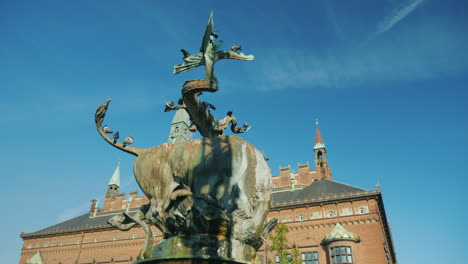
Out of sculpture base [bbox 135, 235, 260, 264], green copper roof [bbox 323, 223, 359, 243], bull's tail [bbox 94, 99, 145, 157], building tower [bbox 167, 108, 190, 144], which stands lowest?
sculpture base [bbox 135, 235, 260, 264]

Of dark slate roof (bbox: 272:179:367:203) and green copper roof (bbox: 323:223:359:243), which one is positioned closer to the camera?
green copper roof (bbox: 323:223:359:243)

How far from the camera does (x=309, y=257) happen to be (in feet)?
104

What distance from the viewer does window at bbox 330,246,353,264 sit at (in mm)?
29422

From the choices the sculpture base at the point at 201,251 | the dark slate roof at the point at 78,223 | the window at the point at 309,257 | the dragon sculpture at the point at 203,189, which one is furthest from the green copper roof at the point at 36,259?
the sculpture base at the point at 201,251

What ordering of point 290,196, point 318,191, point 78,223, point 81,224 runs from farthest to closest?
point 78,223, point 81,224, point 290,196, point 318,191

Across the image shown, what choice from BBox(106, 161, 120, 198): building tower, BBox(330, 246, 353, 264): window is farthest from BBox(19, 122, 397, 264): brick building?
BBox(106, 161, 120, 198): building tower

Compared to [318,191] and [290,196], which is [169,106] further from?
[290,196]

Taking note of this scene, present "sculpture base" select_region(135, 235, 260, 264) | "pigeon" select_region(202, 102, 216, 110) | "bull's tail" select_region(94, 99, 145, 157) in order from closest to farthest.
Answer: "sculpture base" select_region(135, 235, 260, 264), "bull's tail" select_region(94, 99, 145, 157), "pigeon" select_region(202, 102, 216, 110)

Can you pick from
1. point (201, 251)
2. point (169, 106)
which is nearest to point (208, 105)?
point (169, 106)

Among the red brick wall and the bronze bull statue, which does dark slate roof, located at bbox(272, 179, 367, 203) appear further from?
the bronze bull statue

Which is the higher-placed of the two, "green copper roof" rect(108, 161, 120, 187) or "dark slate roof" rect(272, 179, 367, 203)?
"green copper roof" rect(108, 161, 120, 187)

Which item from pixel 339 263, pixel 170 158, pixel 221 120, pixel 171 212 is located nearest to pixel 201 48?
pixel 221 120

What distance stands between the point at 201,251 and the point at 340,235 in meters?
28.2

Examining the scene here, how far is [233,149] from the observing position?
222 inches
